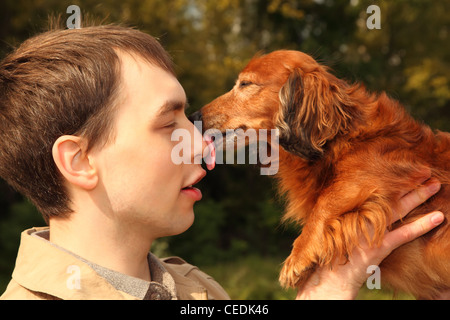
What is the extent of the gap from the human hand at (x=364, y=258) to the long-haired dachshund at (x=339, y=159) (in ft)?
0.14

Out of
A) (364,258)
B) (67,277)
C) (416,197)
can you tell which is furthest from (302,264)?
(67,277)

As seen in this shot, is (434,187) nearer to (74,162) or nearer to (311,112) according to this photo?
(311,112)

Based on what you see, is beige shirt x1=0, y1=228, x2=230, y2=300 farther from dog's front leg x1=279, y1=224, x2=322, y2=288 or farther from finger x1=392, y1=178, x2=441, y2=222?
finger x1=392, y1=178, x2=441, y2=222

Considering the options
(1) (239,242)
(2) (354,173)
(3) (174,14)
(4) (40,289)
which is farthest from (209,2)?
(4) (40,289)

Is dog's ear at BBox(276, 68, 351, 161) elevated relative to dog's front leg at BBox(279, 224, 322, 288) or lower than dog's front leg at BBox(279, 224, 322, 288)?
elevated

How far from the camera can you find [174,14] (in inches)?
484

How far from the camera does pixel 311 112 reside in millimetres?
2580

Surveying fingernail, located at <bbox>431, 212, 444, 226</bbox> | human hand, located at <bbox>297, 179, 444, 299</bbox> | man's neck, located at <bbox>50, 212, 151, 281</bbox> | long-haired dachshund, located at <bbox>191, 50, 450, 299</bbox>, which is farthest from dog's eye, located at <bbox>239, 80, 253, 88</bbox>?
man's neck, located at <bbox>50, 212, 151, 281</bbox>

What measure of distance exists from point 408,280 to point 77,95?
1.67 metres

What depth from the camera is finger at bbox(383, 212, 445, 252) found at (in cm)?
205

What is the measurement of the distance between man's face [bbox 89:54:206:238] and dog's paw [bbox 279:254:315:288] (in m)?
0.69

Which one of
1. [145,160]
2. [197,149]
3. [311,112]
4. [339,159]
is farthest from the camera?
[311,112]

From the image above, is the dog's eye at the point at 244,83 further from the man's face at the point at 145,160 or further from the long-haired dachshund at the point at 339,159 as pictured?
the man's face at the point at 145,160

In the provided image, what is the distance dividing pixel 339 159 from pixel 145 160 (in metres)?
1.13
